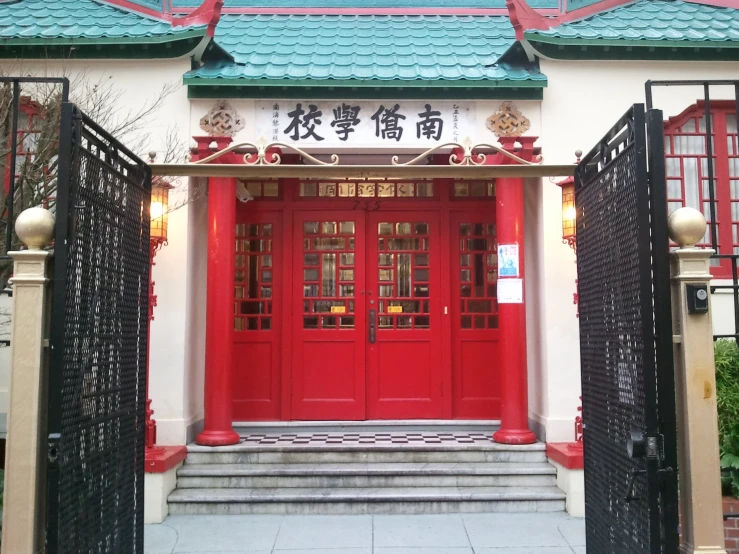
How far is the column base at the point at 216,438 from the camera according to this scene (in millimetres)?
6926

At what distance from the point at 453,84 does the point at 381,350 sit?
3.52m

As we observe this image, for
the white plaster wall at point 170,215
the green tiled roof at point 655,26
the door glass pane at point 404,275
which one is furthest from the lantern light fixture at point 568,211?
the white plaster wall at point 170,215

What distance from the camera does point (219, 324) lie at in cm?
702

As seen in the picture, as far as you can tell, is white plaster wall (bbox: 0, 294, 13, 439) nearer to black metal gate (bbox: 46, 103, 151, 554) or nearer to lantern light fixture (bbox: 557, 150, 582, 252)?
black metal gate (bbox: 46, 103, 151, 554)

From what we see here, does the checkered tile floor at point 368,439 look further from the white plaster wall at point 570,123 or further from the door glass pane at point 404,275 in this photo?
the door glass pane at point 404,275

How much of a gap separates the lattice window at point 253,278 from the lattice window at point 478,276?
8.58 feet

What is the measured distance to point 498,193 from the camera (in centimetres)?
729

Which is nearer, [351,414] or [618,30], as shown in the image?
[618,30]

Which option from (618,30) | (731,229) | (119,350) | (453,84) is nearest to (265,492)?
(119,350)

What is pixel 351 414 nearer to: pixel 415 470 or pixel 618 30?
pixel 415 470

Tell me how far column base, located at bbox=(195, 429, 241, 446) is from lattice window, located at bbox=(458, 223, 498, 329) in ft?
11.0

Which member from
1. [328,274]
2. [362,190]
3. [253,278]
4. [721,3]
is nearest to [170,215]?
[253,278]

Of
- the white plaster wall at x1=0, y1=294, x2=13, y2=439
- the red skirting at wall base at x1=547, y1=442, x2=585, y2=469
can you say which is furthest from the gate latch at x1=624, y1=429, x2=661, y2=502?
the white plaster wall at x1=0, y1=294, x2=13, y2=439

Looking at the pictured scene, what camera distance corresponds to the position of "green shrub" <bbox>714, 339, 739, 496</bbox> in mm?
4852
